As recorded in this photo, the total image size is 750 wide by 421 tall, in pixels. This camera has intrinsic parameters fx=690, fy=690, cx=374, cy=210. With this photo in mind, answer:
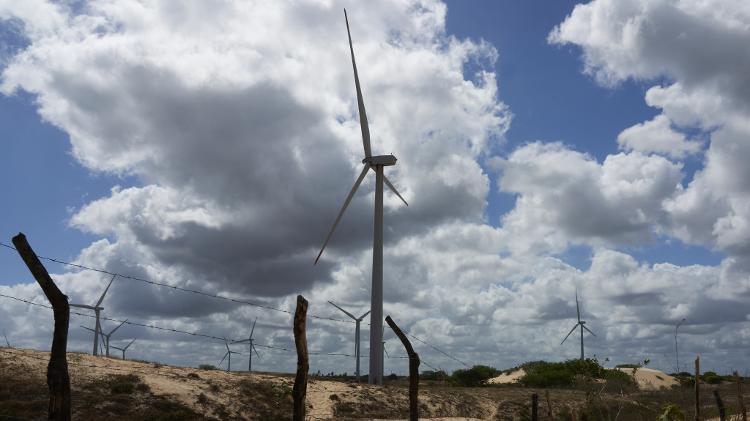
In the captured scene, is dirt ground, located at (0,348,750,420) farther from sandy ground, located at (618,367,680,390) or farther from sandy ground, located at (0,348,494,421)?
sandy ground, located at (618,367,680,390)

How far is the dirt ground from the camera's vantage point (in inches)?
1407

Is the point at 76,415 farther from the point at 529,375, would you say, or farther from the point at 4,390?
the point at 529,375

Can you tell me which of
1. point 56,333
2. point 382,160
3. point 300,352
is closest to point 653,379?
point 382,160

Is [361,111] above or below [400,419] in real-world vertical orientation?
above

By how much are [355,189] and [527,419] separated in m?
25.4

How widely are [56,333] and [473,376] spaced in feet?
298

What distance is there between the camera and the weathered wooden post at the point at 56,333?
17.5m

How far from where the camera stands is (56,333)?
17641mm

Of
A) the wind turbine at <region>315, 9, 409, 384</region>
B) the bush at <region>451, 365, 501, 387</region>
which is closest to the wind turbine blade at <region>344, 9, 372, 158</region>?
the wind turbine at <region>315, 9, 409, 384</region>

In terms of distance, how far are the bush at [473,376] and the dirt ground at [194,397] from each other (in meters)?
42.9

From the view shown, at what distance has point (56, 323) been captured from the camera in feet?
57.7

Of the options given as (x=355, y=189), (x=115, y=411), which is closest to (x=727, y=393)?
(x=355, y=189)

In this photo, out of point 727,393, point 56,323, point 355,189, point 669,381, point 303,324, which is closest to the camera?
point 56,323

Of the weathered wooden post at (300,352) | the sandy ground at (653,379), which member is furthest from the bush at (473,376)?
the weathered wooden post at (300,352)
